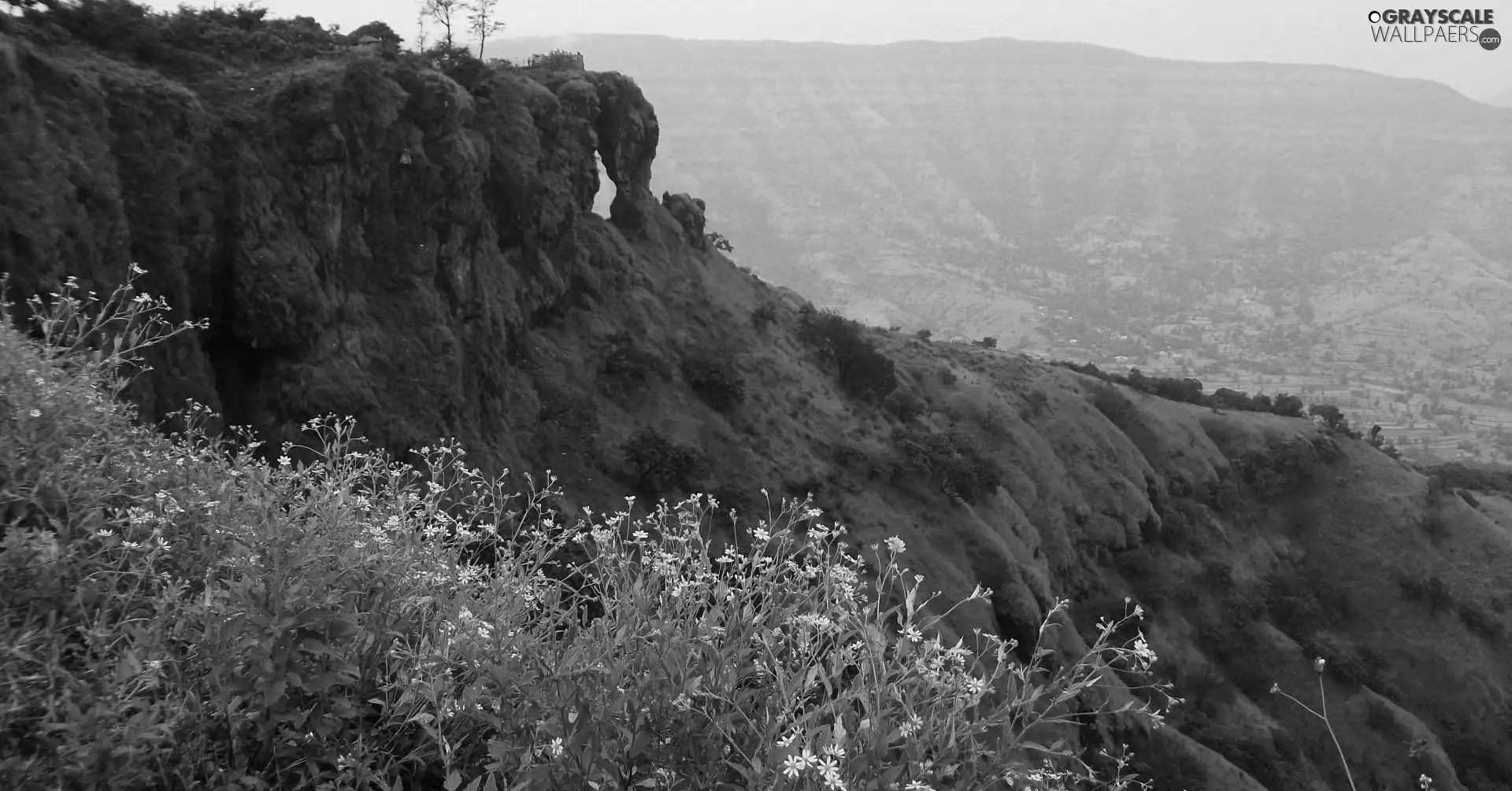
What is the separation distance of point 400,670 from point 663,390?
103 ft

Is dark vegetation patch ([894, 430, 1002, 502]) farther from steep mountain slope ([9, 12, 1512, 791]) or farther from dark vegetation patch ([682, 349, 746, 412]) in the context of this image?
dark vegetation patch ([682, 349, 746, 412])

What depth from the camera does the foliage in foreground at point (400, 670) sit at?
4.00m

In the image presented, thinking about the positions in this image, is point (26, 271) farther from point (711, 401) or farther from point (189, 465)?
point (711, 401)

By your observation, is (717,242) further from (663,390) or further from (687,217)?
(663,390)

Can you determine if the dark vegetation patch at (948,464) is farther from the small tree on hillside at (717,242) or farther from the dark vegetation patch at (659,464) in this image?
the small tree on hillside at (717,242)

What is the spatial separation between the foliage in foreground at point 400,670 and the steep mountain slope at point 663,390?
1566 cm

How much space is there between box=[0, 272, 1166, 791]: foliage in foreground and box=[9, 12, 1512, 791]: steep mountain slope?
1566 centimetres

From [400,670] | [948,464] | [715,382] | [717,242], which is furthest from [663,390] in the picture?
[400,670]

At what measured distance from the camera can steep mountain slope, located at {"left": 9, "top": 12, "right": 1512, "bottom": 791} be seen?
21312 millimetres

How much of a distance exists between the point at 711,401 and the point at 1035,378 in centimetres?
2702

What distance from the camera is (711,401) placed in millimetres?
37281

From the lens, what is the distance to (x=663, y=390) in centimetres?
3622

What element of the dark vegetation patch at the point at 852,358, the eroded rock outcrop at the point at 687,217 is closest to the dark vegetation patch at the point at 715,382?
the dark vegetation patch at the point at 852,358

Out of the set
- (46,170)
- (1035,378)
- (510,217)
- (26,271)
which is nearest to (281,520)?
(26,271)
